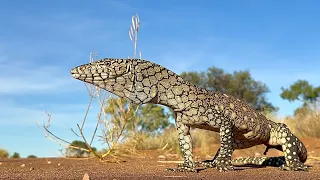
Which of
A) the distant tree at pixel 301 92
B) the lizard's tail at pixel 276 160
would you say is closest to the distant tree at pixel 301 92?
the distant tree at pixel 301 92

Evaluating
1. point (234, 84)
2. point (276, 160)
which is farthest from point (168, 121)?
point (276, 160)

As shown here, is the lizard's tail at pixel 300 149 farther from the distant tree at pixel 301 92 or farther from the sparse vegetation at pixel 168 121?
the distant tree at pixel 301 92

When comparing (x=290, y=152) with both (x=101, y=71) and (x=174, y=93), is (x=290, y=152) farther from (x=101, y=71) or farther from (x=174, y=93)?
(x=101, y=71)

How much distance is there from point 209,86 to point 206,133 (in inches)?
734

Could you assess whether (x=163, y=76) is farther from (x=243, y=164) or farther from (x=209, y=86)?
(x=209, y=86)

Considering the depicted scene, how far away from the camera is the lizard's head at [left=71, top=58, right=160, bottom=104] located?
20.0 feet

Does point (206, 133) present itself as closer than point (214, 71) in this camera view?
Yes

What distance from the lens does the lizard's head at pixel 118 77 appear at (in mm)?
6094

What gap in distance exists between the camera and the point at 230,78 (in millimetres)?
39031

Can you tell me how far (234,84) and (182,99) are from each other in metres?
32.7

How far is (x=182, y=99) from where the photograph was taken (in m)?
6.33

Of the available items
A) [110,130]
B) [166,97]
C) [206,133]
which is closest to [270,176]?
[166,97]

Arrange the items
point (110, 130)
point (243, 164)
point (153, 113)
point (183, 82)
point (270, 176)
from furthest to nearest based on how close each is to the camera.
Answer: point (153, 113) < point (110, 130) < point (243, 164) < point (183, 82) < point (270, 176)

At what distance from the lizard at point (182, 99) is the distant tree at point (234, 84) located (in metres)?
31.5
